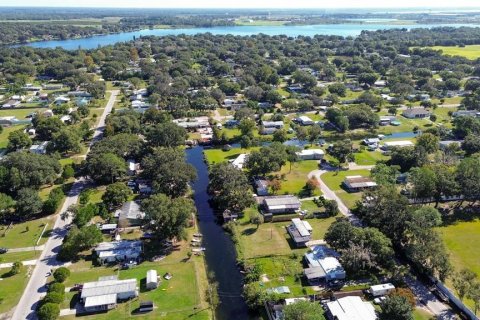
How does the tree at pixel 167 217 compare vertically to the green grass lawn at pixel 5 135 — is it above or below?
above

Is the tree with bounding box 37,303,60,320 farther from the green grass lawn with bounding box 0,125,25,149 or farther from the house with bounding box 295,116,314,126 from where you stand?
the house with bounding box 295,116,314,126

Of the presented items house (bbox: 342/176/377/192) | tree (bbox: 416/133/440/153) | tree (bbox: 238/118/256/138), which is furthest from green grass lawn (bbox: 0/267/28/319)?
tree (bbox: 416/133/440/153)

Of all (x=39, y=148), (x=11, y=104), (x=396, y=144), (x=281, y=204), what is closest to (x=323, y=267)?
(x=281, y=204)

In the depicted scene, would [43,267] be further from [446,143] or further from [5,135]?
[446,143]

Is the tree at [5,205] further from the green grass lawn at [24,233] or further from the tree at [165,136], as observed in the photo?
the tree at [165,136]

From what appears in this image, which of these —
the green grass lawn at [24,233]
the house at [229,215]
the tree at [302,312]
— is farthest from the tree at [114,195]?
the tree at [302,312]

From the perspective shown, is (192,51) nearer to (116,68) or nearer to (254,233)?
(116,68)
